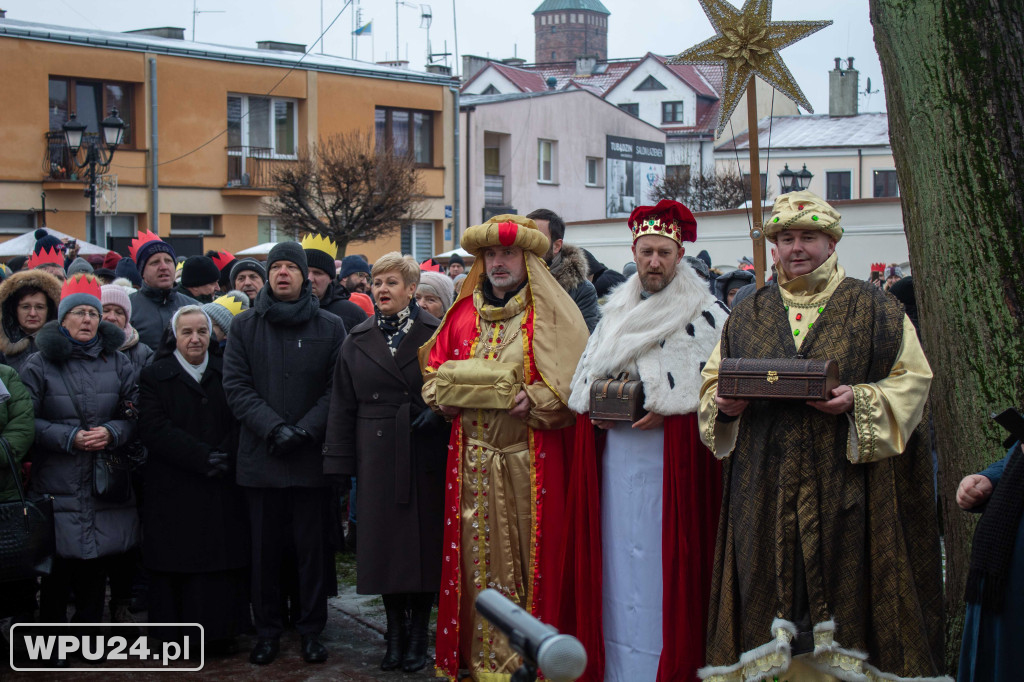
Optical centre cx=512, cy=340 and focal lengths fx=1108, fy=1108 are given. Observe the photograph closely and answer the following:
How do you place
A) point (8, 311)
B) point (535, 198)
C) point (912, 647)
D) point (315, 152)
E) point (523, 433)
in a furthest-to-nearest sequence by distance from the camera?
point (535, 198) → point (315, 152) → point (8, 311) → point (523, 433) → point (912, 647)

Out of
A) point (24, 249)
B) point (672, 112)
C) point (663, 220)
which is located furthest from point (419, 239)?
point (663, 220)

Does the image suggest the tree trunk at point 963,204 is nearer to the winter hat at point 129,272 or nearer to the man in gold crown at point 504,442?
the man in gold crown at point 504,442

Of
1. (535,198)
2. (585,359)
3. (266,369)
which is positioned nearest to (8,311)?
(266,369)

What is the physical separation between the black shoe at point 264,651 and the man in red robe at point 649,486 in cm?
163

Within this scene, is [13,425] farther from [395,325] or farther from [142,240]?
[142,240]

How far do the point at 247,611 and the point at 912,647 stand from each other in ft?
11.3

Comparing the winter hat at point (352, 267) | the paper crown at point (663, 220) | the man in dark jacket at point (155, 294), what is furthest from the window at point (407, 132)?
the paper crown at point (663, 220)

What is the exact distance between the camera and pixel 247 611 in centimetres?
592

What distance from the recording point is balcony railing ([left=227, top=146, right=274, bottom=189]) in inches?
1109

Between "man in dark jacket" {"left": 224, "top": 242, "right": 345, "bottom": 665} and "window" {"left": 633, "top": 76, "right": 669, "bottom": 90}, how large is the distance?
149ft

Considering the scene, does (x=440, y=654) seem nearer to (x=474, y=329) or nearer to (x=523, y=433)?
(x=523, y=433)

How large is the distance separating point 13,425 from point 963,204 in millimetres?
4443

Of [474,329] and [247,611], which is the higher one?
[474,329]

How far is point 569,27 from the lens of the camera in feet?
286
